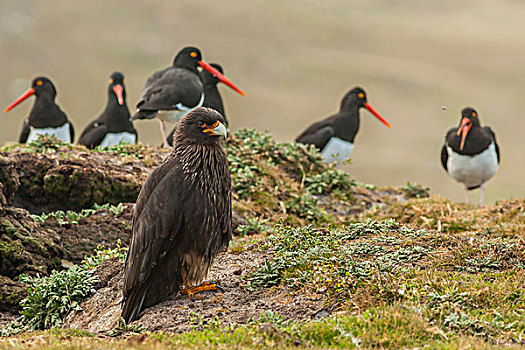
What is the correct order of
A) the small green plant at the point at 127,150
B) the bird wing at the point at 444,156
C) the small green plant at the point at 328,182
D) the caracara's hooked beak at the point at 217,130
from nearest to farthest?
the caracara's hooked beak at the point at 217,130 < the small green plant at the point at 127,150 < the small green plant at the point at 328,182 < the bird wing at the point at 444,156

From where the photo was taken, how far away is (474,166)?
16469 mm

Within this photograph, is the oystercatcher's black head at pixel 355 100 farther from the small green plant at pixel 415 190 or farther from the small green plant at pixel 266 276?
the small green plant at pixel 266 276

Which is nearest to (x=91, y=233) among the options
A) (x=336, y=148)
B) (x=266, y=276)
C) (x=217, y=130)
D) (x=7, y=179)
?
(x=7, y=179)

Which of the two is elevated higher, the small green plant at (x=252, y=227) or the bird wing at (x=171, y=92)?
the bird wing at (x=171, y=92)

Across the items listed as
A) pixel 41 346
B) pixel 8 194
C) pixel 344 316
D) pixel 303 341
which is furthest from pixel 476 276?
pixel 8 194

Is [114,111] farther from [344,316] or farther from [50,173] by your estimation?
[344,316]

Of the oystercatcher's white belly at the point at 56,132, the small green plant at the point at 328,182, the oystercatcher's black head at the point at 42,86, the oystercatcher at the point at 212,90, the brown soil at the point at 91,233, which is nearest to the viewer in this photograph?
the brown soil at the point at 91,233

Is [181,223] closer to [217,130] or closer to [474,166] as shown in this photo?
[217,130]

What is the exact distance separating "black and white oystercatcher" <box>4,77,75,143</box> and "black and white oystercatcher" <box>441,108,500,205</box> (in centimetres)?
1141

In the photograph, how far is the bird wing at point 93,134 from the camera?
1824 centimetres

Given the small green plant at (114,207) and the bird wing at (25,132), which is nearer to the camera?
the small green plant at (114,207)

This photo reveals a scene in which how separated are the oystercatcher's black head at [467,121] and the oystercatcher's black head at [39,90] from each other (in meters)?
12.4

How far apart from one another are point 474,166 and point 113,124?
34.6 ft

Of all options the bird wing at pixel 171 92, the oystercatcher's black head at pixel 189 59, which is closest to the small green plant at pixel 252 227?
the bird wing at pixel 171 92
